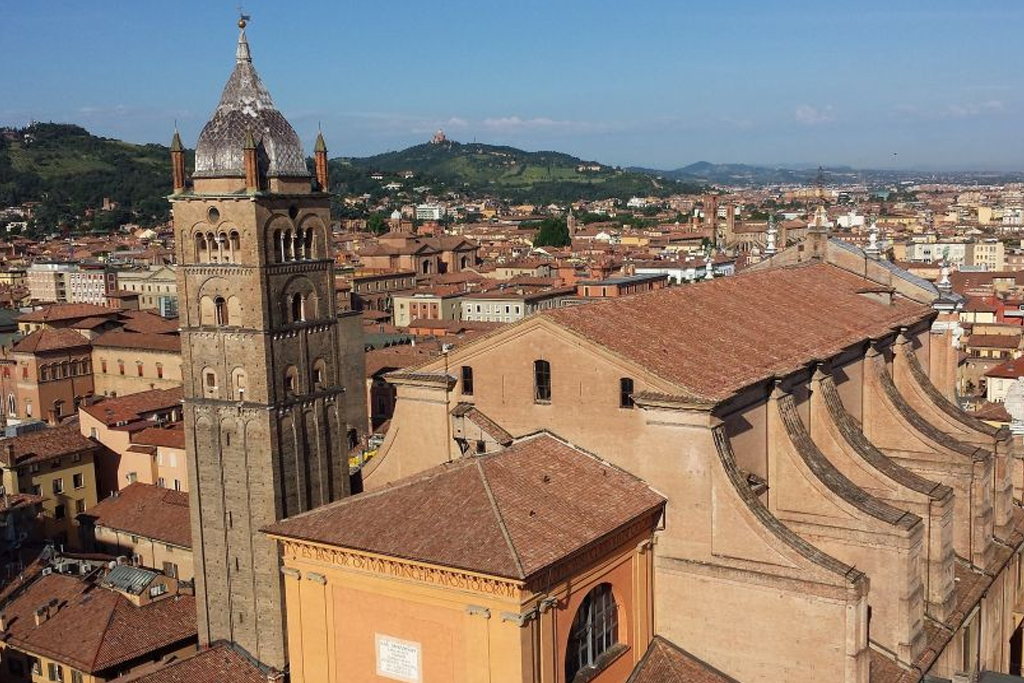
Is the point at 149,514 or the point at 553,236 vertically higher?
the point at 553,236

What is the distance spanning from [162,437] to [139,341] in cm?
2378

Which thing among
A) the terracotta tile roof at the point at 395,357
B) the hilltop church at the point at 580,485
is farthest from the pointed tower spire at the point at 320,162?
the terracotta tile roof at the point at 395,357

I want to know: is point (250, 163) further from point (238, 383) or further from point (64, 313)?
point (64, 313)

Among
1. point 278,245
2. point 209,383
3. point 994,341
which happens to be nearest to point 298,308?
point 278,245

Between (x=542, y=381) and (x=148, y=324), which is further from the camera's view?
(x=148, y=324)

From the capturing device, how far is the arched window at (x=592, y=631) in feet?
72.0

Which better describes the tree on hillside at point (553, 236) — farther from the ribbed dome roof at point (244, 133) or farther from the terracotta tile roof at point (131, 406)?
the ribbed dome roof at point (244, 133)

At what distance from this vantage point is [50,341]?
7406 cm

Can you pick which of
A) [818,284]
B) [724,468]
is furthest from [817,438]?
[818,284]

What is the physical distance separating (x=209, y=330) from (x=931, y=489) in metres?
19.5

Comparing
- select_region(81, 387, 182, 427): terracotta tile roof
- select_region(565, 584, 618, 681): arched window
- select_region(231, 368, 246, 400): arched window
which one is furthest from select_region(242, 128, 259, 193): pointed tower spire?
select_region(81, 387, 182, 427): terracotta tile roof

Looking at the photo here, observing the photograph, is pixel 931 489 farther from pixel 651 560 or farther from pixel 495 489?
pixel 495 489

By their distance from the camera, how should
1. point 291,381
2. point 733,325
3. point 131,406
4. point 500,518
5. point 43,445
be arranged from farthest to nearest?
point 131,406
point 43,445
point 291,381
point 733,325
point 500,518

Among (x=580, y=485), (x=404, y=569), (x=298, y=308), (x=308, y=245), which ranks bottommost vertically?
(x=404, y=569)
